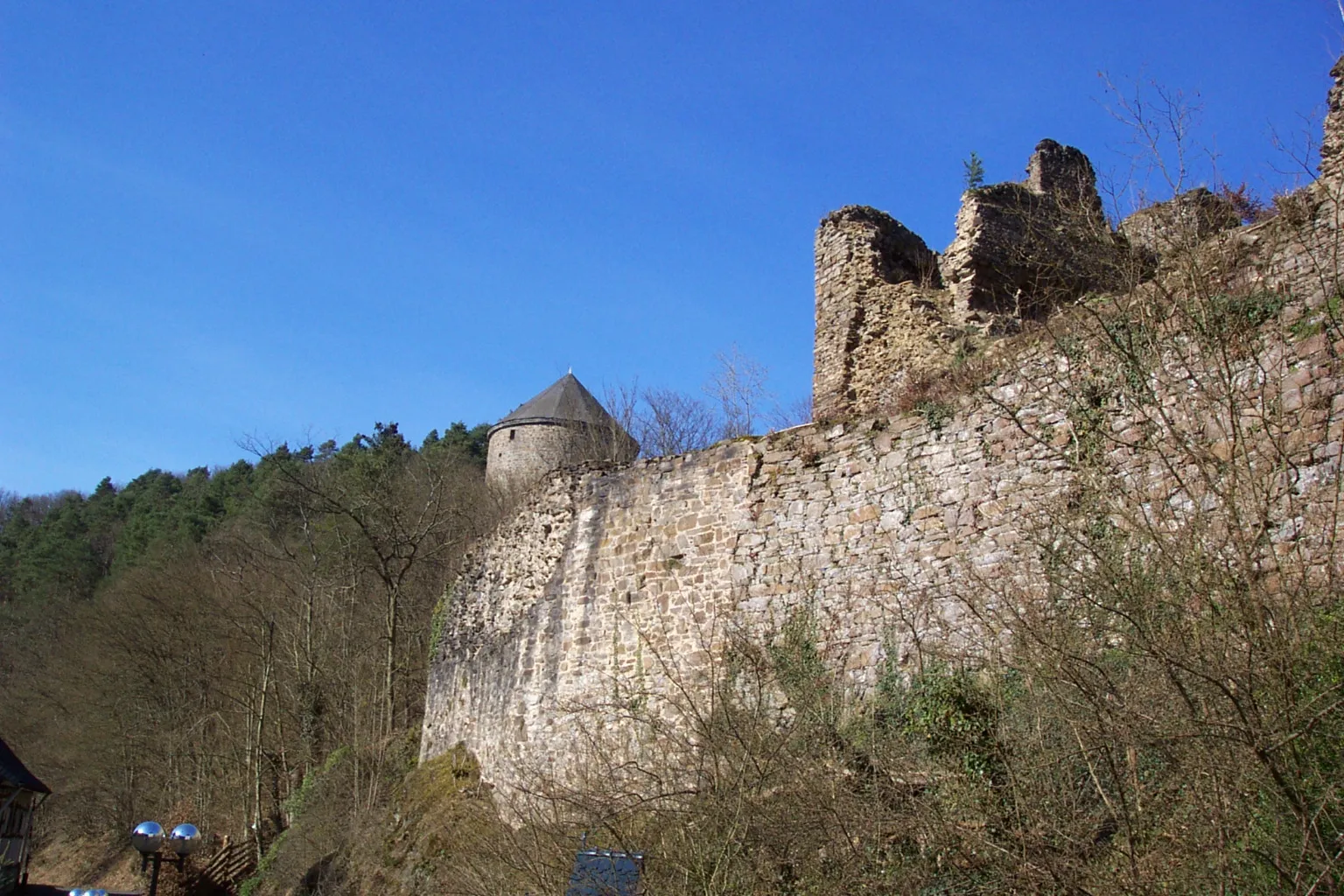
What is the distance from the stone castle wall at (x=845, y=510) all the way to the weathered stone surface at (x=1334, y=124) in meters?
0.05

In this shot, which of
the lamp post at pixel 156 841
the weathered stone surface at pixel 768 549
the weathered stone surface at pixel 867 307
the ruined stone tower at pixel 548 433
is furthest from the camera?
the ruined stone tower at pixel 548 433

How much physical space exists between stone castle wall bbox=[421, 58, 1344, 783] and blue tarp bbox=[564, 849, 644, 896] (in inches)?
47.9

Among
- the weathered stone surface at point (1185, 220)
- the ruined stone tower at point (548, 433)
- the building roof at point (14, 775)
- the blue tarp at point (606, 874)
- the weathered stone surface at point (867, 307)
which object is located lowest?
the blue tarp at point (606, 874)

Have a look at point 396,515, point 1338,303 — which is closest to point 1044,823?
point 1338,303

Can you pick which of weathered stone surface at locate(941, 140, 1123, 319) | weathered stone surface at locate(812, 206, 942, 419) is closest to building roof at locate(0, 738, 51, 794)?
weathered stone surface at locate(812, 206, 942, 419)

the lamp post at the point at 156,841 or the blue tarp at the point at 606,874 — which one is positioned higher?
the lamp post at the point at 156,841

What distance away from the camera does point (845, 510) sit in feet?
31.2

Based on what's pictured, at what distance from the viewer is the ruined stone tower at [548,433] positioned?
30672 millimetres

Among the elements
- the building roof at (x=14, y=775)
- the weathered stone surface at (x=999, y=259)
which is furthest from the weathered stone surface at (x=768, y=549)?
the building roof at (x=14, y=775)

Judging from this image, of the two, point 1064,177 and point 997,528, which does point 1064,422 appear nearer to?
point 997,528

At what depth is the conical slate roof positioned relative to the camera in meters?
32.5

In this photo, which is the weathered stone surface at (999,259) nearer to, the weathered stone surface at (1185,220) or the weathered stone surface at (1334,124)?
the weathered stone surface at (1185,220)

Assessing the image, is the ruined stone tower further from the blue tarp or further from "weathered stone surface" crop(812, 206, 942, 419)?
the blue tarp

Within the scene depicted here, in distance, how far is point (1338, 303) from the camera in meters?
6.74
